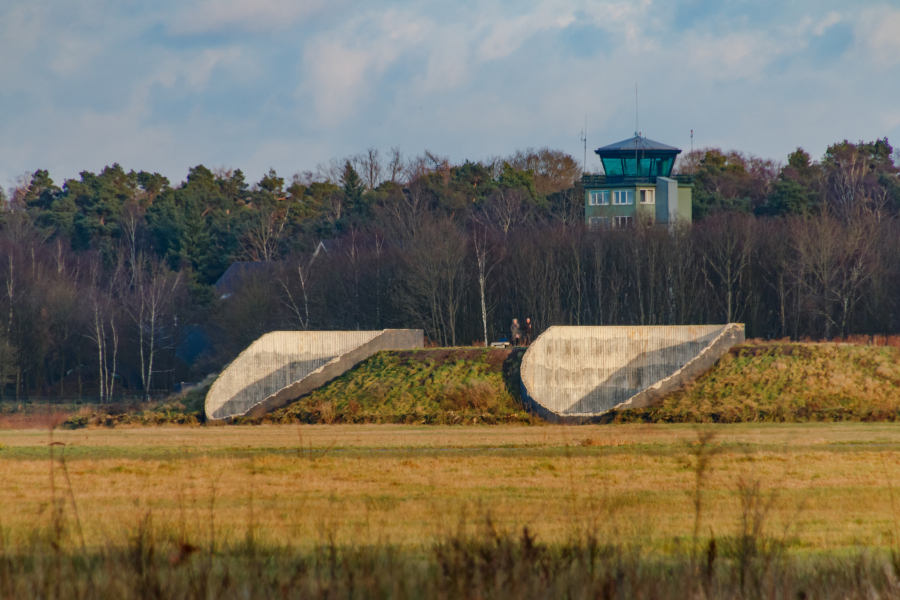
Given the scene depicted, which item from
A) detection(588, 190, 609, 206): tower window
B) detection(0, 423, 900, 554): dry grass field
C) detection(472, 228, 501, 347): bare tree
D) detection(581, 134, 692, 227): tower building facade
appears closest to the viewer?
detection(0, 423, 900, 554): dry grass field

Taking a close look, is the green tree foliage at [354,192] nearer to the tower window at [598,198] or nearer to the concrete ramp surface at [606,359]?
the tower window at [598,198]

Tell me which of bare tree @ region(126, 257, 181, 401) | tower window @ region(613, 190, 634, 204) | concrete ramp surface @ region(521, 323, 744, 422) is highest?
tower window @ region(613, 190, 634, 204)

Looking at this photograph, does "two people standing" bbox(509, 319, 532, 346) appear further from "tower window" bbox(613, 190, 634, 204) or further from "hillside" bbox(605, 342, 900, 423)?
"tower window" bbox(613, 190, 634, 204)

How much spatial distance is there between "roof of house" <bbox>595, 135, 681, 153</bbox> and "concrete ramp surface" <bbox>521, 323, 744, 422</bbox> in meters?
27.5

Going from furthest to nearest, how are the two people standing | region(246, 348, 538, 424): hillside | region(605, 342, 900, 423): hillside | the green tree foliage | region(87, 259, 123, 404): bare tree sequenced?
the green tree foliage
region(87, 259, 123, 404): bare tree
the two people standing
region(246, 348, 538, 424): hillside
region(605, 342, 900, 423): hillside

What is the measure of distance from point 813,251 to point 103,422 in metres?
39.5

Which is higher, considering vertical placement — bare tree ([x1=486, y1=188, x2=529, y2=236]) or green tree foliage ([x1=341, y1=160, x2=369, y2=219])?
green tree foliage ([x1=341, y1=160, x2=369, y2=219])

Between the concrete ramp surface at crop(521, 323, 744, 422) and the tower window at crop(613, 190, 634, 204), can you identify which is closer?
the concrete ramp surface at crop(521, 323, 744, 422)

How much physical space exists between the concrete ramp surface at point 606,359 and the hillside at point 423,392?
1376mm

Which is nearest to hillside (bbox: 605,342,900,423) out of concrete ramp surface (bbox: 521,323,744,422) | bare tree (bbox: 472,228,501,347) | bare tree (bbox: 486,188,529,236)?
concrete ramp surface (bbox: 521,323,744,422)

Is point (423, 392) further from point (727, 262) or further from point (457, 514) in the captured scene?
point (457, 514)

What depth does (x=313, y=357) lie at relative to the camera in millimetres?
41031

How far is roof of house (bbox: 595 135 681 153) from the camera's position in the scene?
6222 cm

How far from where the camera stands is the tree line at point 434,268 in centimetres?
5425
